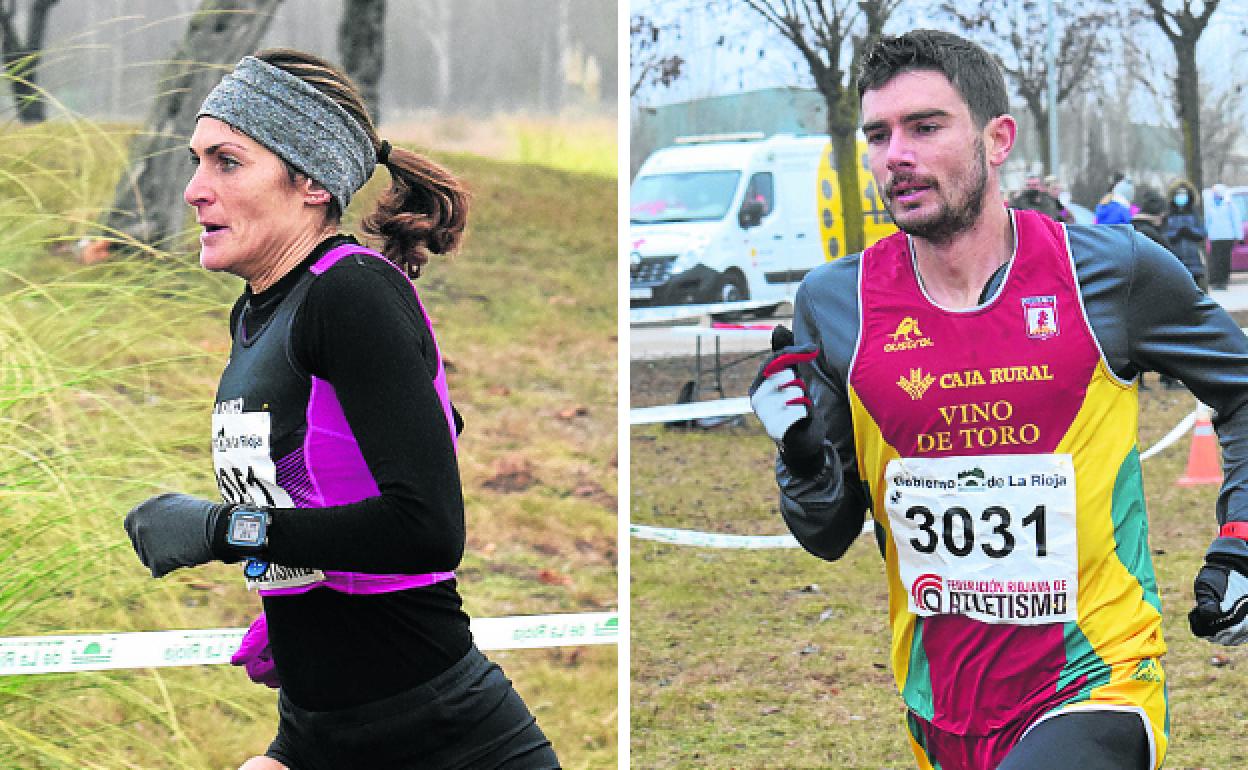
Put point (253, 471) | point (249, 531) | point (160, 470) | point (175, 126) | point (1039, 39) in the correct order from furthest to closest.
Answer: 1. point (1039, 39)
2. point (175, 126)
3. point (160, 470)
4. point (253, 471)
5. point (249, 531)

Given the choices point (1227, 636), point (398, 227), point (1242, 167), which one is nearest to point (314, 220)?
point (398, 227)

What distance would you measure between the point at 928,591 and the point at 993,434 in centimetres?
30

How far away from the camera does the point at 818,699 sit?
543cm

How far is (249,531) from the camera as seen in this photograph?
2.29 m

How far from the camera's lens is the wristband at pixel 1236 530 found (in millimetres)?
2750

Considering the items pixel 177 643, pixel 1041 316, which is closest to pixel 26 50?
pixel 177 643

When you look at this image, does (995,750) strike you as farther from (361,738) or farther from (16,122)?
(16,122)

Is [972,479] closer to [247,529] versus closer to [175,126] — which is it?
[247,529]

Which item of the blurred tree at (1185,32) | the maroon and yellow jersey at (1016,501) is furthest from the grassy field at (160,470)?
the blurred tree at (1185,32)

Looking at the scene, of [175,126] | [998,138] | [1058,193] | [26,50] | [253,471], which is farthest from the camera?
[1058,193]

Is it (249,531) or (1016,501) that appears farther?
(1016,501)

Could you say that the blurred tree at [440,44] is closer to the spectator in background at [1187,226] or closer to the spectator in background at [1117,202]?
the spectator in background at [1117,202]

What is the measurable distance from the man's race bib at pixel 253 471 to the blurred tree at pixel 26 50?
2981 millimetres

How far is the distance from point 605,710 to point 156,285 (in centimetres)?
205
